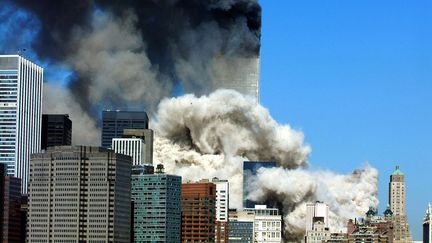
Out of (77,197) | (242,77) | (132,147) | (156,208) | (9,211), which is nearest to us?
(77,197)

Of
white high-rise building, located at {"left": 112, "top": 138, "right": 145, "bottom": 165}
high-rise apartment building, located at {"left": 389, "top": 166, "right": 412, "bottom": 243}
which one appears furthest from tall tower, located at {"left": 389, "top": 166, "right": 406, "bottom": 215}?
white high-rise building, located at {"left": 112, "top": 138, "right": 145, "bottom": 165}

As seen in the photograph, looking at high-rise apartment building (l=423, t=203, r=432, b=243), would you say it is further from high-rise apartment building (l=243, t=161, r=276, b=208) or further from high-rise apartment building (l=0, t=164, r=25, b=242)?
high-rise apartment building (l=0, t=164, r=25, b=242)

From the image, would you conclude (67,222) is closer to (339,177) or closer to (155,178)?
(155,178)

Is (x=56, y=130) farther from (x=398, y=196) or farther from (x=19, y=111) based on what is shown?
(x=398, y=196)

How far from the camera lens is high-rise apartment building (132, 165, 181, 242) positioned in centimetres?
9975

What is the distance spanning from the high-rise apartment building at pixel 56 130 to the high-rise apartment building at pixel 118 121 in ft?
11.9

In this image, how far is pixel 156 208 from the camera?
100125 mm

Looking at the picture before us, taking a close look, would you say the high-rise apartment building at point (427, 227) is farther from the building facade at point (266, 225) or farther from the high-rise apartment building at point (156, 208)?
the high-rise apartment building at point (156, 208)

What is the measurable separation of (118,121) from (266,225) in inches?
438

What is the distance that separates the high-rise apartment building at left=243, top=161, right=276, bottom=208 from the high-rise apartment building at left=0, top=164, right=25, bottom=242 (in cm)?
2319

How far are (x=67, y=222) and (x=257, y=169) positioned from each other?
28407mm

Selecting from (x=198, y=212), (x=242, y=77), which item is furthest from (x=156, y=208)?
(x=242, y=77)

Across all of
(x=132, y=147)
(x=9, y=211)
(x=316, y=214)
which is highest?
(x=132, y=147)

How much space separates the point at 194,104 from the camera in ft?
399
